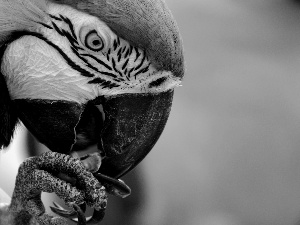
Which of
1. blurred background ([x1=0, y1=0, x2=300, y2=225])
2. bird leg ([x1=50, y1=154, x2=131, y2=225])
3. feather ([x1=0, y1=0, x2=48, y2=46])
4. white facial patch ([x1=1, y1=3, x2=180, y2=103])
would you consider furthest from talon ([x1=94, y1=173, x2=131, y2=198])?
blurred background ([x1=0, y1=0, x2=300, y2=225])

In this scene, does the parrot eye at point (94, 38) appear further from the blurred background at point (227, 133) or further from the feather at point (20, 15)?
A: the blurred background at point (227, 133)

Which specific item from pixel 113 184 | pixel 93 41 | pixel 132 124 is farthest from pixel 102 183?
pixel 93 41

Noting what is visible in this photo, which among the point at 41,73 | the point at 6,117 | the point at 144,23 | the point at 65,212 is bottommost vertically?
the point at 65,212

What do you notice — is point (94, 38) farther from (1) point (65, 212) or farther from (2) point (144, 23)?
(1) point (65, 212)

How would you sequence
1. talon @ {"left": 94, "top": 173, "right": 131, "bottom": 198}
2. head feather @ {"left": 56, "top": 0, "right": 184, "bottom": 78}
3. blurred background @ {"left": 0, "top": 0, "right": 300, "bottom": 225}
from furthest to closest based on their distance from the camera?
blurred background @ {"left": 0, "top": 0, "right": 300, "bottom": 225}, talon @ {"left": 94, "top": 173, "right": 131, "bottom": 198}, head feather @ {"left": 56, "top": 0, "right": 184, "bottom": 78}

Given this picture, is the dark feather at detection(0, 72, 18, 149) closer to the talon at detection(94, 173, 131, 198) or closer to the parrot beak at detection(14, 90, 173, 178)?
the parrot beak at detection(14, 90, 173, 178)

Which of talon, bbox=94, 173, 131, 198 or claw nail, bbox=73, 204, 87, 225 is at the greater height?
talon, bbox=94, 173, 131, 198

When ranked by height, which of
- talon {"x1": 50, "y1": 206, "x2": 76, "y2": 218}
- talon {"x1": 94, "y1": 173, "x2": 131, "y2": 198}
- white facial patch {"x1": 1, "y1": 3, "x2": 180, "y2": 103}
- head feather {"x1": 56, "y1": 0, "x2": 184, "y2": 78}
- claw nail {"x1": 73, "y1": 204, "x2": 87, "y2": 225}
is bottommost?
talon {"x1": 50, "y1": 206, "x2": 76, "y2": 218}
